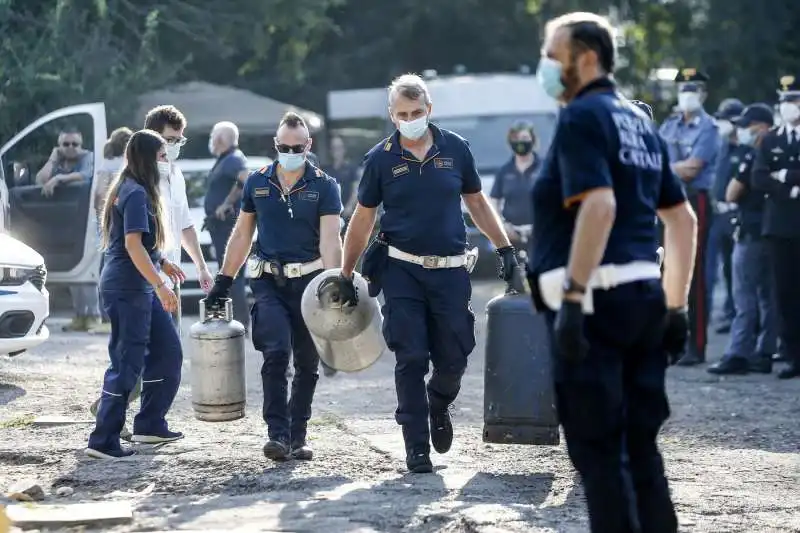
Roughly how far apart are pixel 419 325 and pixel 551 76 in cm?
290

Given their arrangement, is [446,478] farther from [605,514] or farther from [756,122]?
[756,122]

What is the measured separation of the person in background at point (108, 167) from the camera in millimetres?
11938

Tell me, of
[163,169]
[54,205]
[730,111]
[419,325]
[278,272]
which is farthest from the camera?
[730,111]

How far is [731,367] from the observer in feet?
43.3

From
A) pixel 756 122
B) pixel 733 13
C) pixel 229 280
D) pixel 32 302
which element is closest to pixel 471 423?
pixel 229 280

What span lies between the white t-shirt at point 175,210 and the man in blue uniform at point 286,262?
0.57 meters

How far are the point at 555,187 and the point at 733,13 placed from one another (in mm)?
23969

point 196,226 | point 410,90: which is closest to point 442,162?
point 410,90

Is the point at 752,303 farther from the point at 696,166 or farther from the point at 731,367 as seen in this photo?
the point at 696,166

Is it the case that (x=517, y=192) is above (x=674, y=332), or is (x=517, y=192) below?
above

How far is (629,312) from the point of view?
552 cm

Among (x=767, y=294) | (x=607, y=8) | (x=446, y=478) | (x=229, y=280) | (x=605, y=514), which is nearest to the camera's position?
(x=605, y=514)

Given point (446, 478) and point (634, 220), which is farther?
point (446, 478)

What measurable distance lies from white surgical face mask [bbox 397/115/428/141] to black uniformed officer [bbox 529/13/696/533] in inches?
101
